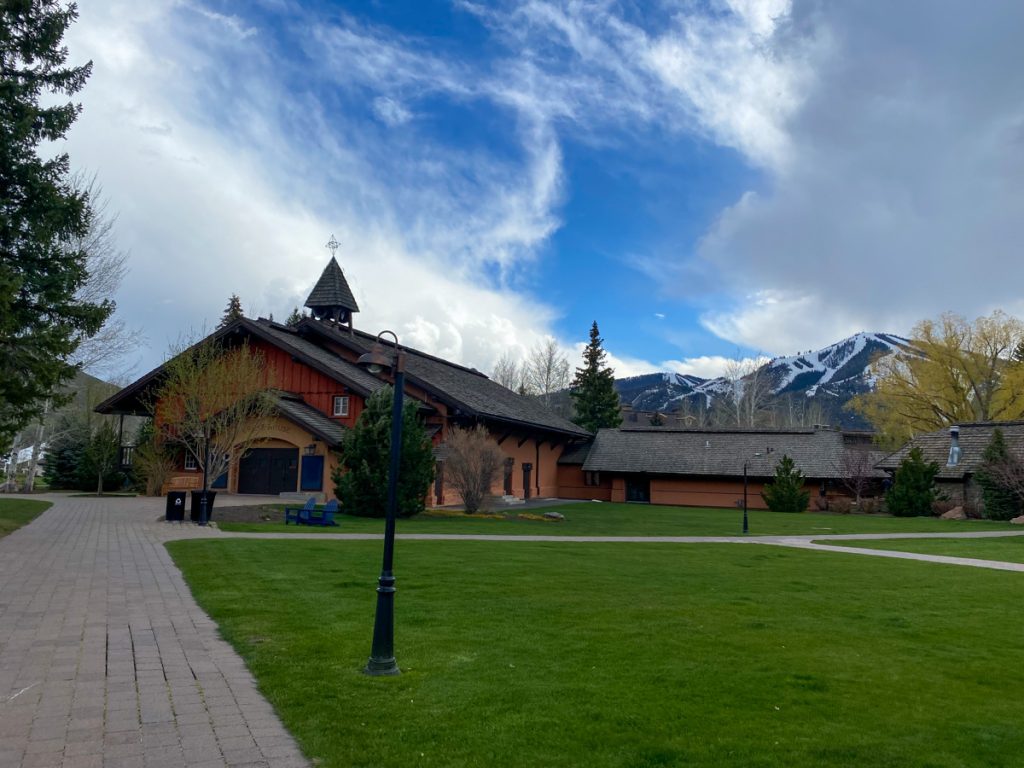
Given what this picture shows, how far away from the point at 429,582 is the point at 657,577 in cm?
386

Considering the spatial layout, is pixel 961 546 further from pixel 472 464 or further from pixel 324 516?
pixel 324 516

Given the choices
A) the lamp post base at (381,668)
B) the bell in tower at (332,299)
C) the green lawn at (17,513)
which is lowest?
the lamp post base at (381,668)

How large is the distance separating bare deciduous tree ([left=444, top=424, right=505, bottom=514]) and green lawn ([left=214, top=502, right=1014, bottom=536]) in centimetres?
175

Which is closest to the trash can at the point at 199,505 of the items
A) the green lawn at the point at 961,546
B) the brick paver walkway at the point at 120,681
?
the brick paver walkway at the point at 120,681

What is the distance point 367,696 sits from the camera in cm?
541

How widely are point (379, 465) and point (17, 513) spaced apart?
10.3 meters

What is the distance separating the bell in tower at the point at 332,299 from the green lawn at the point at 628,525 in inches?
643

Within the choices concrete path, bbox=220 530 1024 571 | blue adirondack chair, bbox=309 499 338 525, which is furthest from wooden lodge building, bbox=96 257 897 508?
concrete path, bbox=220 530 1024 571

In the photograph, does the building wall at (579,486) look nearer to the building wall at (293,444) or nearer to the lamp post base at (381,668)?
the building wall at (293,444)

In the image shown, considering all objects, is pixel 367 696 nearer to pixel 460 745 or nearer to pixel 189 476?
pixel 460 745

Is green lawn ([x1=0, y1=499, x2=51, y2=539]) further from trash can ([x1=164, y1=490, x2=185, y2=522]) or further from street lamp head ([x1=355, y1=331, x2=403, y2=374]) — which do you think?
street lamp head ([x1=355, y1=331, x2=403, y2=374])

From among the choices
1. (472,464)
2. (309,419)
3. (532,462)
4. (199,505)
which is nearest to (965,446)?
(532,462)

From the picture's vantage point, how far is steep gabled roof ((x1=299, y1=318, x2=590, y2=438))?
31.9 metres

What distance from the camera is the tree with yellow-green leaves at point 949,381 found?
148 ft
